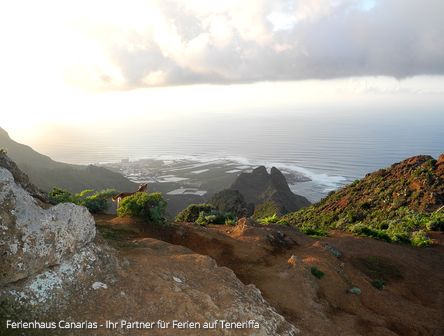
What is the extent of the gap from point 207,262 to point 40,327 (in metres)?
5.64

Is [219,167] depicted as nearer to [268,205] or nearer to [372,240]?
[268,205]

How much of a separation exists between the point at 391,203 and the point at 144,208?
33.7 m

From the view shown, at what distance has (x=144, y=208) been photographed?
18.3m

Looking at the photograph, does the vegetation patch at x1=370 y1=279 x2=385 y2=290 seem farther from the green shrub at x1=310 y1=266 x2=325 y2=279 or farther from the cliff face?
the cliff face

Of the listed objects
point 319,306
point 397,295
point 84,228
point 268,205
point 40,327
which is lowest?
point 268,205

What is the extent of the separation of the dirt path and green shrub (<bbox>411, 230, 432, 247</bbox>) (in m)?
3.03

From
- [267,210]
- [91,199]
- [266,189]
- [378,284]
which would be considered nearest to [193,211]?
[91,199]

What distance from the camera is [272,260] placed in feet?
56.0

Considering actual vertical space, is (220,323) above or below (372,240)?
above

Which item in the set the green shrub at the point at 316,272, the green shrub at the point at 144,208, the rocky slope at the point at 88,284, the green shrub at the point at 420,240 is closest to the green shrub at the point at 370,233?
the green shrub at the point at 420,240

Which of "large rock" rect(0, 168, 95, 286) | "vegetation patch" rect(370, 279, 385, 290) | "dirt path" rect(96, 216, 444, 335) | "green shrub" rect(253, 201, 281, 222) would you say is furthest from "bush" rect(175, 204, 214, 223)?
"green shrub" rect(253, 201, 281, 222)

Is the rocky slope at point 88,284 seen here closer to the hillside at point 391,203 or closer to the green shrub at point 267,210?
the hillside at point 391,203

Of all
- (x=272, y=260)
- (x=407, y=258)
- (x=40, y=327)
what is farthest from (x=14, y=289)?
(x=407, y=258)

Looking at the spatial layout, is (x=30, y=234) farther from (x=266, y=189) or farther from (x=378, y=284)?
(x=266, y=189)
